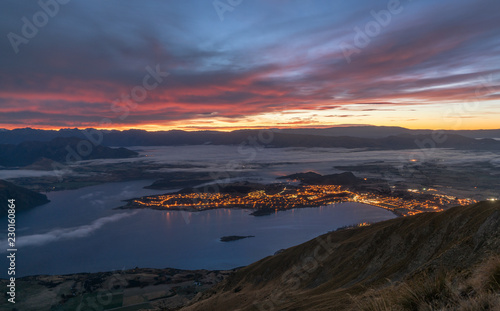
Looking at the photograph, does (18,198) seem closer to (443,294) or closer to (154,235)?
(154,235)

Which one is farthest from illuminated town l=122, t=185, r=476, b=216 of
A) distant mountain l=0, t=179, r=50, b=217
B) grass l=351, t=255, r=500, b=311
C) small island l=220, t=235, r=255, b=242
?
grass l=351, t=255, r=500, b=311

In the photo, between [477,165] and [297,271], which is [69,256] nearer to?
[297,271]

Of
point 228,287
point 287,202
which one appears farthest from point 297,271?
point 287,202

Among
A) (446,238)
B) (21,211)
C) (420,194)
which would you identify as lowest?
(21,211)

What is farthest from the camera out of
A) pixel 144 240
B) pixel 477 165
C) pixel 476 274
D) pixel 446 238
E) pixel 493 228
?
pixel 477 165

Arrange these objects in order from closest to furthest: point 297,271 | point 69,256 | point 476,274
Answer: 1. point 476,274
2. point 297,271
3. point 69,256

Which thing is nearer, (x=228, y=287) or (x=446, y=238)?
(x=446, y=238)

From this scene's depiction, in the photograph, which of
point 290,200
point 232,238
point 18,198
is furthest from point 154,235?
point 18,198

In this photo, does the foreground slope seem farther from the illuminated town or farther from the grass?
the illuminated town
